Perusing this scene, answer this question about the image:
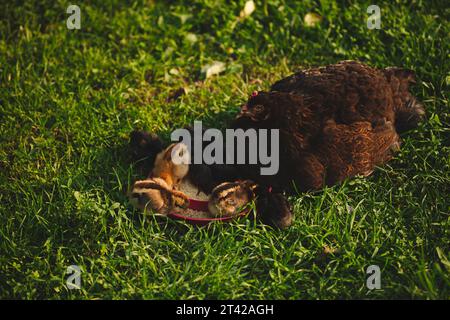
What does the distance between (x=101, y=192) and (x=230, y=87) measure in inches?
63.0

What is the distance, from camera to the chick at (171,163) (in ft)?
11.9

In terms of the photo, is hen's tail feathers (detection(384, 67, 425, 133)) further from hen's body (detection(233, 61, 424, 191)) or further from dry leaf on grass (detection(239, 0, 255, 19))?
dry leaf on grass (detection(239, 0, 255, 19))

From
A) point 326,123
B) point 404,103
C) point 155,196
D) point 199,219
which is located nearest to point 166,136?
point 155,196

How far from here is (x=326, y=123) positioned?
3.41 m

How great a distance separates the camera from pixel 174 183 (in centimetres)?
→ 375

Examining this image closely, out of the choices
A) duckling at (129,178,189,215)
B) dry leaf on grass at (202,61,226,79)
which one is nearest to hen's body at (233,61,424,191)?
duckling at (129,178,189,215)

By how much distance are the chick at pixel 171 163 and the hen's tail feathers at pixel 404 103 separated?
5.66 ft

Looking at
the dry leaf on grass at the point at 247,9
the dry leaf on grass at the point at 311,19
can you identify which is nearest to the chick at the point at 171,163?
the dry leaf on grass at the point at 247,9

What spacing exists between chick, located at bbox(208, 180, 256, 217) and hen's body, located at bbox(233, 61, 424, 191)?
0.48 ft

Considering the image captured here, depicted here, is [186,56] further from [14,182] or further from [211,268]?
[211,268]

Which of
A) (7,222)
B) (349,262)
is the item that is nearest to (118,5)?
(7,222)

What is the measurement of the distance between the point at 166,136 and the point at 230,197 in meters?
1.01

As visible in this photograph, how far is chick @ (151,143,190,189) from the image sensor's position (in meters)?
3.62

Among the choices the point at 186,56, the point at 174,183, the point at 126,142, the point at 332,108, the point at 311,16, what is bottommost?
the point at 174,183
